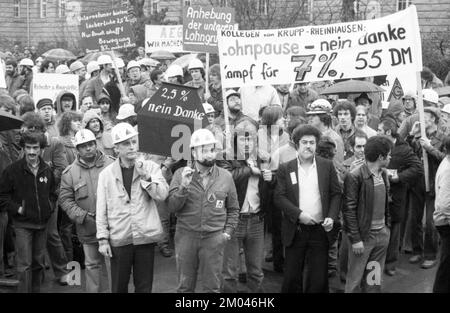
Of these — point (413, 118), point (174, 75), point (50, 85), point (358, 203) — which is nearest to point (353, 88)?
point (413, 118)

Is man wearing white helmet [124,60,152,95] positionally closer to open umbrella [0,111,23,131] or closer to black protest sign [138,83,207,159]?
open umbrella [0,111,23,131]

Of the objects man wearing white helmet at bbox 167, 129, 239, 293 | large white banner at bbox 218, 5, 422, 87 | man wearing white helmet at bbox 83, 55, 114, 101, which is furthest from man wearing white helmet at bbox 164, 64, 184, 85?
man wearing white helmet at bbox 167, 129, 239, 293

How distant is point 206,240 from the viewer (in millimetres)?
7152

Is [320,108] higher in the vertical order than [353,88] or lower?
lower

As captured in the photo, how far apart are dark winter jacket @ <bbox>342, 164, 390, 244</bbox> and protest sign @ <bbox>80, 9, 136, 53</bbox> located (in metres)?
6.37

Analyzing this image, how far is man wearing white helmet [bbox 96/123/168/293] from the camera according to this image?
6.99 m

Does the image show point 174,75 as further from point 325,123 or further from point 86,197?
Answer: point 86,197

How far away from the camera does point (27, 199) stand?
7902mm

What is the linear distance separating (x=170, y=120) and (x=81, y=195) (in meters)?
1.24

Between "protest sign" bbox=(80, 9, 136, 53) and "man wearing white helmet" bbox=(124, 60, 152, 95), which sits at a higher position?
"protest sign" bbox=(80, 9, 136, 53)

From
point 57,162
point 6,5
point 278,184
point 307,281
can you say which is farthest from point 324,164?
point 6,5

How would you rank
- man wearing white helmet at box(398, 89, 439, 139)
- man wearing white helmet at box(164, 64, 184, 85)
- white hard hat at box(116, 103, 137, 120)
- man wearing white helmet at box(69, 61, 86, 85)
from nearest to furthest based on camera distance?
man wearing white helmet at box(398, 89, 439, 139) < white hard hat at box(116, 103, 137, 120) < man wearing white helmet at box(164, 64, 184, 85) < man wearing white helmet at box(69, 61, 86, 85)

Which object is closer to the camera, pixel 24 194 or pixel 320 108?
pixel 24 194

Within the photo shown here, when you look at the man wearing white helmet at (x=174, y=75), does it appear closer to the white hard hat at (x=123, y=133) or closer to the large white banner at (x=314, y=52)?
the large white banner at (x=314, y=52)
